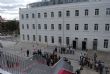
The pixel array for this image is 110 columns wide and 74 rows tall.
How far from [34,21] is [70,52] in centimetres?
1494

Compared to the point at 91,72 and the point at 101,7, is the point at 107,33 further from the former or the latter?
the point at 91,72

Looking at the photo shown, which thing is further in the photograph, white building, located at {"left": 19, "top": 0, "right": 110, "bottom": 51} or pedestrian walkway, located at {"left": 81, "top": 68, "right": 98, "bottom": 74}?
white building, located at {"left": 19, "top": 0, "right": 110, "bottom": 51}

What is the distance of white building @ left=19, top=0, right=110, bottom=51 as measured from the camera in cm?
2778

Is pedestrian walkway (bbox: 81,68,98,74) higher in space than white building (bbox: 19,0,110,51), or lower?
lower

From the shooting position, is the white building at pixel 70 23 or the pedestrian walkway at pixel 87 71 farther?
the white building at pixel 70 23

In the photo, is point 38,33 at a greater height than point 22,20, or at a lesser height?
lesser

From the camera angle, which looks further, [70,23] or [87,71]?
[70,23]

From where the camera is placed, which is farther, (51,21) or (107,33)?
(51,21)

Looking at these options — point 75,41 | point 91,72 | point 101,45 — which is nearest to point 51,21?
point 75,41

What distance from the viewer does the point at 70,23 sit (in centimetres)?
3156

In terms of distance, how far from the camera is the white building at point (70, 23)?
91.1 ft

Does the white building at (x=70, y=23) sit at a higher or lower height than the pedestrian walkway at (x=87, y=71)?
higher

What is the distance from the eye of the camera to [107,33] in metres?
27.3

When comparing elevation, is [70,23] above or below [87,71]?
above
